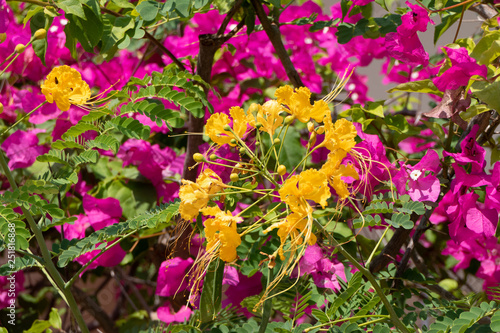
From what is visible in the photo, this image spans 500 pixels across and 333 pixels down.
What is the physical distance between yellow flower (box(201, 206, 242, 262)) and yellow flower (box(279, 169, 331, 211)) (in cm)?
7

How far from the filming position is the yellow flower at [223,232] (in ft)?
1.91

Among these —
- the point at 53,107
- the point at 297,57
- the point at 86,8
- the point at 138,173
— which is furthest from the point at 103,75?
the point at 86,8

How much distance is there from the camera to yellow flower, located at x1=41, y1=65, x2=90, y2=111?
805 millimetres

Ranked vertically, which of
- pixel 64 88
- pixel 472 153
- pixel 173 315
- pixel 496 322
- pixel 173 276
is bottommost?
pixel 173 315

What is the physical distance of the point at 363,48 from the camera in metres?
1.51

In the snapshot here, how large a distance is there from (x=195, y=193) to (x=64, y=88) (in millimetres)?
352

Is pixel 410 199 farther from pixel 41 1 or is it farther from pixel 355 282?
pixel 41 1

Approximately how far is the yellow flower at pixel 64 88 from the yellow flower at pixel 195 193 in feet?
1.05

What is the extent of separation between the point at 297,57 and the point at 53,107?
69 centimetres

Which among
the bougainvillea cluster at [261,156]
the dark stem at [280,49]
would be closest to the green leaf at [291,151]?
the bougainvillea cluster at [261,156]

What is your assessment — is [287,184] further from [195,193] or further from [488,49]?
[488,49]

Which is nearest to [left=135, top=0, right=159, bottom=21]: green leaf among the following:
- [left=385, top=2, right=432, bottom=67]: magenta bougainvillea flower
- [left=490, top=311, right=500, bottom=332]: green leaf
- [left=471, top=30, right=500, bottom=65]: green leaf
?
[left=385, top=2, right=432, bottom=67]: magenta bougainvillea flower

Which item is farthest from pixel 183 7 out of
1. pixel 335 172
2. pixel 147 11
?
pixel 335 172

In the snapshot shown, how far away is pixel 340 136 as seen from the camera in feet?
2.10
